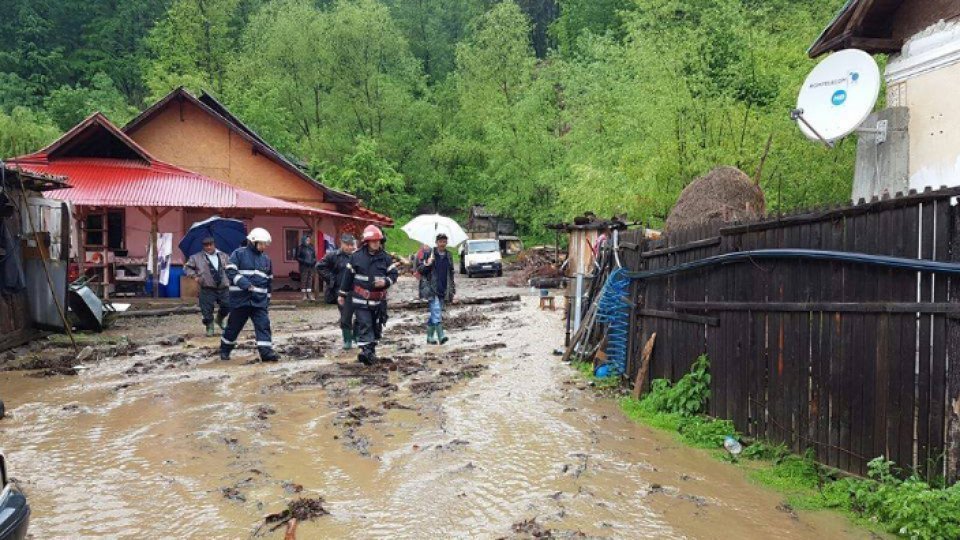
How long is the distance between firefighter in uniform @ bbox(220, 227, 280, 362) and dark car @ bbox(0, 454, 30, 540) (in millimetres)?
7137

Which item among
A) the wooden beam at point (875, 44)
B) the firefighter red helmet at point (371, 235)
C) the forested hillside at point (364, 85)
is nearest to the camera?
the wooden beam at point (875, 44)

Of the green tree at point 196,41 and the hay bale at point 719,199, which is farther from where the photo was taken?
the green tree at point 196,41

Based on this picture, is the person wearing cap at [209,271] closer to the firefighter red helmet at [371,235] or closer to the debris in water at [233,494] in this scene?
the firefighter red helmet at [371,235]

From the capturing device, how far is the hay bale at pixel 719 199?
380 inches

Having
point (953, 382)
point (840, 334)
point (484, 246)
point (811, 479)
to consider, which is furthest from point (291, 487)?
point (484, 246)

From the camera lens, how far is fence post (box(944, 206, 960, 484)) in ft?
12.9

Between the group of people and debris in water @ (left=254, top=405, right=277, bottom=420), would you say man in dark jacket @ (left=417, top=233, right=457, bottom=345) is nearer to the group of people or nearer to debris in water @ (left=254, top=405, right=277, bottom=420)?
the group of people

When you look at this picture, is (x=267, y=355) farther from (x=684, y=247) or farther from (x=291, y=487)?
(x=684, y=247)

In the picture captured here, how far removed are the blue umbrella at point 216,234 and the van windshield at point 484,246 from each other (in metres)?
20.5

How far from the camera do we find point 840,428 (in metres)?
4.82

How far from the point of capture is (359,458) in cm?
567

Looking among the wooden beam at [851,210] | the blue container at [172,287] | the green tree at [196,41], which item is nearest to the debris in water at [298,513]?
the wooden beam at [851,210]

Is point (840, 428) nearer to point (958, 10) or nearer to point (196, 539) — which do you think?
point (196, 539)

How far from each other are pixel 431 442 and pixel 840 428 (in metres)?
3.44
